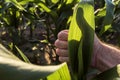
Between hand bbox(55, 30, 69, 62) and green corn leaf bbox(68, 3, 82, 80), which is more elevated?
green corn leaf bbox(68, 3, 82, 80)

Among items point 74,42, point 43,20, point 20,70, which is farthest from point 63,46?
point 43,20

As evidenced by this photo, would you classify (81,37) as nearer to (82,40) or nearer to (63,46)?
(82,40)

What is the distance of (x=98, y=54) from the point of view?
2.30ft

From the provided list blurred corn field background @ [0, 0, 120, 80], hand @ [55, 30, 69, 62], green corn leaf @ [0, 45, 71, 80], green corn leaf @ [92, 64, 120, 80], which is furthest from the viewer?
blurred corn field background @ [0, 0, 120, 80]

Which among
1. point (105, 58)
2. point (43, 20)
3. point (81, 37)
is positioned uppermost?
point (81, 37)

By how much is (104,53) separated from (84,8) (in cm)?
23

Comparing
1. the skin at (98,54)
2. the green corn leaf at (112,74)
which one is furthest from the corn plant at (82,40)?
the skin at (98,54)

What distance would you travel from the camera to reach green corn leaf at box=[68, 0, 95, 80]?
508 millimetres

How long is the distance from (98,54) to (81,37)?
0.61 feet

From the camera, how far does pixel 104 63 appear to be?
70cm

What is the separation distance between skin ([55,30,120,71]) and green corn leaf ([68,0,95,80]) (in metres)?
0.13

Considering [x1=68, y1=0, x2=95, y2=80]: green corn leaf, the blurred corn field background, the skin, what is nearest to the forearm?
the skin

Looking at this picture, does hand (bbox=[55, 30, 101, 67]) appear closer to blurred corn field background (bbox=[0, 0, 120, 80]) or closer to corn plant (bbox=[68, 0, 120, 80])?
corn plant (bbox=[68, 0, 120, 80])

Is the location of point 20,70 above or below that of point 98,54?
above
